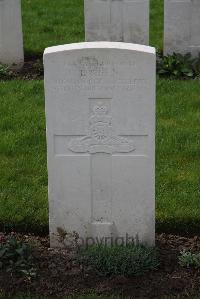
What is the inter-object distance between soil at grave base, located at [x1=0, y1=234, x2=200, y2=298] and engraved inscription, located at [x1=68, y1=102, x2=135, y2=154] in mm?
758

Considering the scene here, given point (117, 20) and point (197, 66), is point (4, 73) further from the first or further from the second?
point (197, 66)

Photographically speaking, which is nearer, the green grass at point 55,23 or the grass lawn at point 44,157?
the grass lawn at point 44,157

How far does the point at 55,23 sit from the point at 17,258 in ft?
23.6

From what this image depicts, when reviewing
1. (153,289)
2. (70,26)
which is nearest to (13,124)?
(153,289)

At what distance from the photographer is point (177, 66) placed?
30.8ft

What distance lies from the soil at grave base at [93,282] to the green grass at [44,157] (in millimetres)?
601

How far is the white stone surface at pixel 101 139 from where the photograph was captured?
4840 millimetres

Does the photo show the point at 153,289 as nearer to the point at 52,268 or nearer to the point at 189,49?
the point at 52,268

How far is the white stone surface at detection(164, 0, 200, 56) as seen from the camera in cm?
955

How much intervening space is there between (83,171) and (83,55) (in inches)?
31.5

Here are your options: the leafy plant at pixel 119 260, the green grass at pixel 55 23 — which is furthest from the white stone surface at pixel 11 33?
the leafy plant at pixel 119 260

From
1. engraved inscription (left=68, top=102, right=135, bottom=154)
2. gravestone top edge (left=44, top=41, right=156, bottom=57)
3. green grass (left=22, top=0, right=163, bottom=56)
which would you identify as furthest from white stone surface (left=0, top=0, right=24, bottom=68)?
engraved inscription (left=68, top=102, right=135, bottom=154)

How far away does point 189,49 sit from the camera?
386 inches

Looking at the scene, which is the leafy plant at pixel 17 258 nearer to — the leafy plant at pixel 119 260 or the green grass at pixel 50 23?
the leafy plant at pixel 119 260
